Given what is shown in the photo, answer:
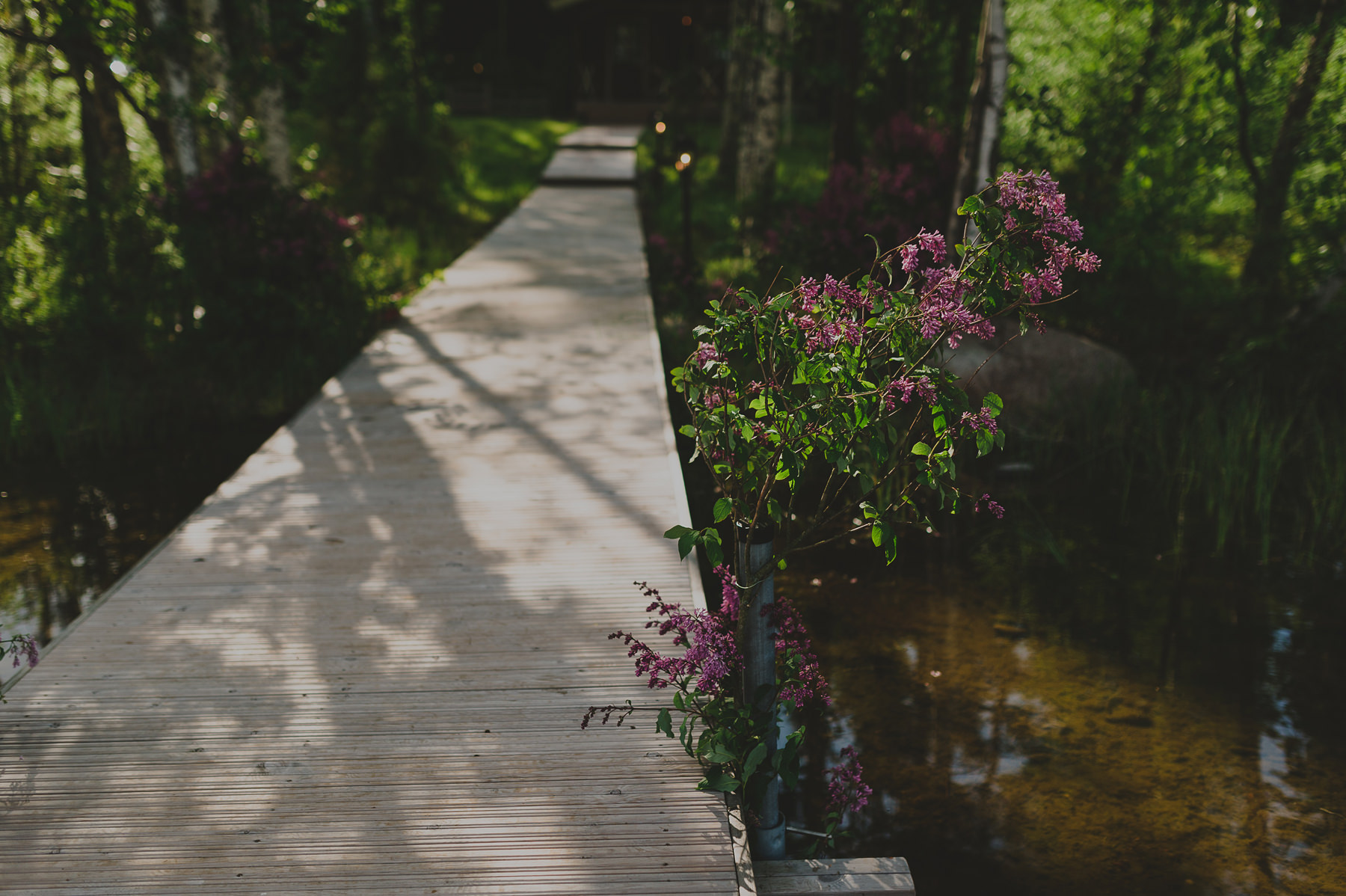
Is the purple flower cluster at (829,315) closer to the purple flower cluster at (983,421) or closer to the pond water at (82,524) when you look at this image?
the purple flower cluster at (983,421)

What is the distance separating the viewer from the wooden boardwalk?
87.1 inches

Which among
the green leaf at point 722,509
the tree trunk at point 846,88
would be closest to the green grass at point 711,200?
the tree trunk at point 846,88

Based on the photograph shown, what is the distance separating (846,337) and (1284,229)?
606 centimetres

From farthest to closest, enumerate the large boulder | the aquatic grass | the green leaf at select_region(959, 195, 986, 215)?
the large boulder
the aquatic grass
the green leaf at select_region(959, 195, 986, 215)

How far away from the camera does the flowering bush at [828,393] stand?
88.8 inches

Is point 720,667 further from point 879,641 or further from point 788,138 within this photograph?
point 788,138

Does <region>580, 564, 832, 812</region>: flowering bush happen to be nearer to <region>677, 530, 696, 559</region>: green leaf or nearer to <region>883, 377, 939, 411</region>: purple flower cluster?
<region>677, 530, 696, 559</region>: green leaf

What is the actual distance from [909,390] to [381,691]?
1.70m

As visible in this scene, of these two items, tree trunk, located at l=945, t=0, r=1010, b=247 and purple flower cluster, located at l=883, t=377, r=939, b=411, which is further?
tree trunk, located at l=945, t=0, r=1010, b=247

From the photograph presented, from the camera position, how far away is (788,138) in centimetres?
2061

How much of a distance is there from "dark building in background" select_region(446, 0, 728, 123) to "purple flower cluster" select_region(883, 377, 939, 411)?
2437cm

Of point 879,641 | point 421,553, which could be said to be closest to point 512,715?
point 421,553

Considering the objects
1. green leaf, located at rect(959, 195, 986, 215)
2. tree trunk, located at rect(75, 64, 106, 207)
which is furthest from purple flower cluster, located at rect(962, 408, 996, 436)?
tree trunk, located at rect(75, 64, 106, 207)

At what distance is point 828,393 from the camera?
7.24 ft
